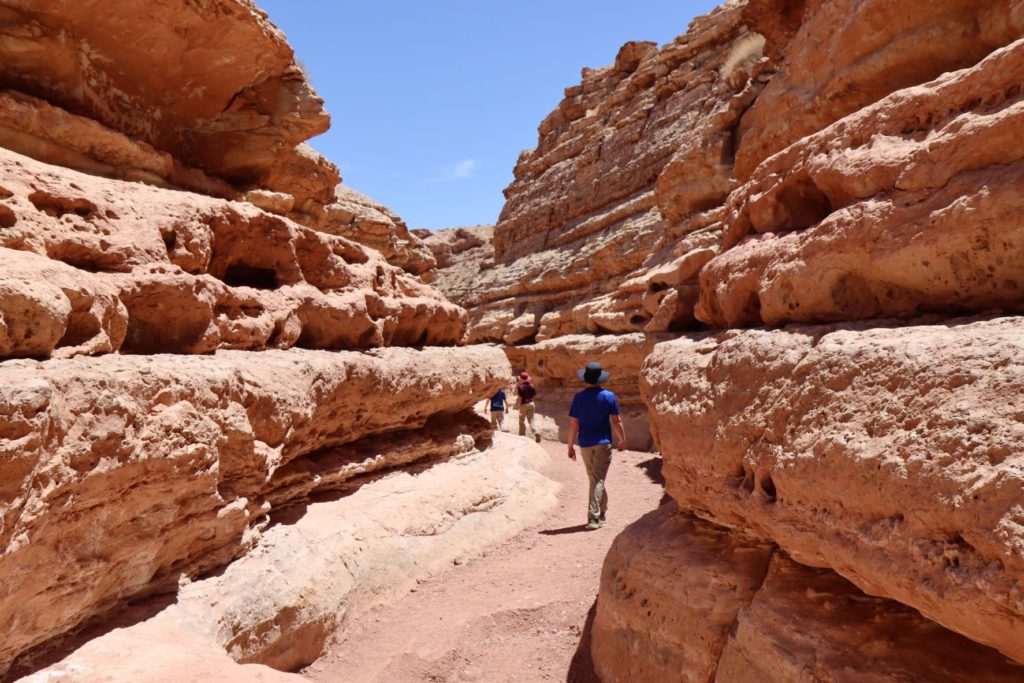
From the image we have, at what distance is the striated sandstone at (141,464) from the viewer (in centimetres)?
233

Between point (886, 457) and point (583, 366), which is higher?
point (886, 457)

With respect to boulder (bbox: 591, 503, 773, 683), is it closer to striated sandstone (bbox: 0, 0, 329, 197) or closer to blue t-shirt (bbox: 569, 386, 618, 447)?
blue t-shirt (bbox: 569, 386, 618, 447)

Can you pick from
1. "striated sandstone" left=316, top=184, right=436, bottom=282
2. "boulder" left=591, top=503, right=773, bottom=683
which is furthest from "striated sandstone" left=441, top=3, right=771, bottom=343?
"boulder" left=591, top=503, right=773, bottom=683

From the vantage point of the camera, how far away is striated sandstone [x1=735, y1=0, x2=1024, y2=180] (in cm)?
311

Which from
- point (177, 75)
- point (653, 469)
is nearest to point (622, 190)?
point (653, 469)

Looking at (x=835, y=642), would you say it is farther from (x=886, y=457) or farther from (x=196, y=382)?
(x=196, y=382)

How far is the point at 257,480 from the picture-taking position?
12.6ft

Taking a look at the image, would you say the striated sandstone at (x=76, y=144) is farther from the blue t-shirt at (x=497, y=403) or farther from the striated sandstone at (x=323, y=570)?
the blue t-shirt at (x=497, y=403)

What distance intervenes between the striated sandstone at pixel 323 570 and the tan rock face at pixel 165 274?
1.38 meters

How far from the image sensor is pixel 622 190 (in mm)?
16438

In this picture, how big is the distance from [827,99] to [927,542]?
127 inches

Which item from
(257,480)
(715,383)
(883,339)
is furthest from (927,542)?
(257,480)

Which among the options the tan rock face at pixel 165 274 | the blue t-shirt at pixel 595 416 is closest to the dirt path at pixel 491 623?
the blue t-shirt at pixel 595 416

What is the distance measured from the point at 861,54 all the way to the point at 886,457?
2.96 m
